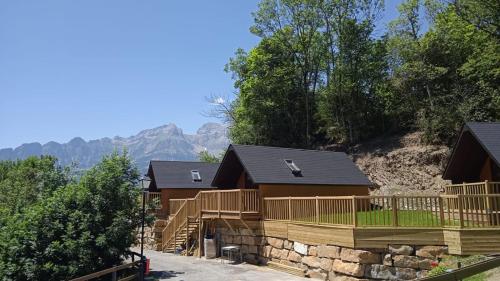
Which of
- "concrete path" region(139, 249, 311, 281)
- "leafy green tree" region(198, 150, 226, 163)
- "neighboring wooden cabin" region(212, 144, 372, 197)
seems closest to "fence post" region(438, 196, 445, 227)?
"concrete path" region(139, 249, 311, 281)

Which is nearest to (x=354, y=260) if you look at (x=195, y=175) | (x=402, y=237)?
(x=402, y=237)

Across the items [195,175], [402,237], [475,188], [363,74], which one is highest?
[363,74]

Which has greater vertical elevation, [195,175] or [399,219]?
[195,175]

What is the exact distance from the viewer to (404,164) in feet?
112

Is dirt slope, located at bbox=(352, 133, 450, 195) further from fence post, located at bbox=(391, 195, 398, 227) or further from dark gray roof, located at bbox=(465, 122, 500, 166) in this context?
fence post, located at bbox=(391, 195, 398, 227)

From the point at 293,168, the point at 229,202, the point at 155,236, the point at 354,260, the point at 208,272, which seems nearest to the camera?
the point at 354,260

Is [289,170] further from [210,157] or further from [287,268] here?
[210,157]

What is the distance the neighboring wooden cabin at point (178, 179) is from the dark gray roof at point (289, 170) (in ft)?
25.7

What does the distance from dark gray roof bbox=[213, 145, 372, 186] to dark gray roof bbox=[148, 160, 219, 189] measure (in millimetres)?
8155

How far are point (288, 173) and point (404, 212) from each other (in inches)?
353

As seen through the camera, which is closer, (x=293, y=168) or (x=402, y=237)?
(x=402, y=237)

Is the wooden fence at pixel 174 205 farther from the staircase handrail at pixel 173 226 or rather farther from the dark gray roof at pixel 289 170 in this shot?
the dark gray roof at pixel 289 170

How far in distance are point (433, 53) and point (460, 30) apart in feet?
9.98

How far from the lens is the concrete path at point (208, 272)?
18.1 metres
